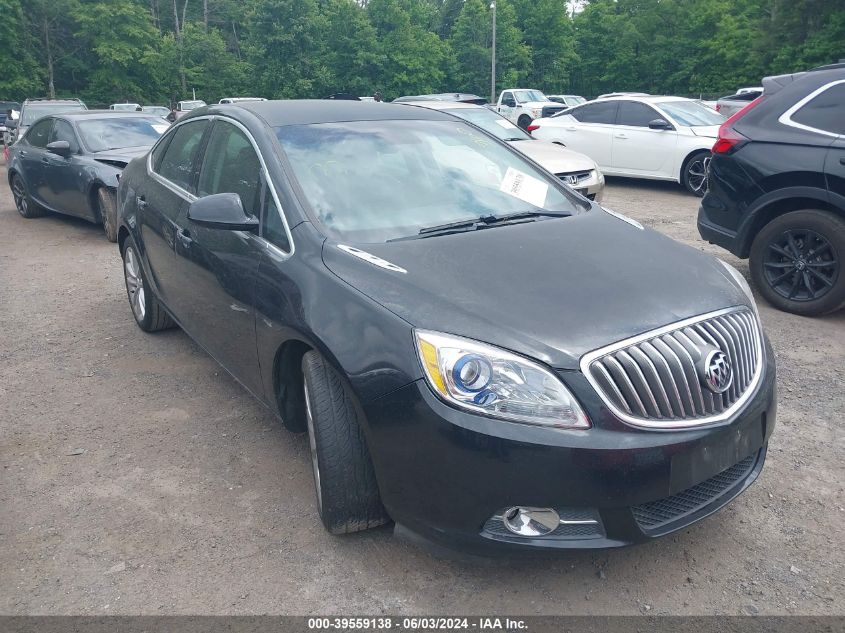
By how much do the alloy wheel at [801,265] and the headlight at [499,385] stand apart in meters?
3.99

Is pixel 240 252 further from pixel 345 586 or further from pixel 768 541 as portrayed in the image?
pixel 768 541

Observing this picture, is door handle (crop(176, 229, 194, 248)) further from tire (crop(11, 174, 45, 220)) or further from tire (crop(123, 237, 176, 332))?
tire (crop(11, 174, 45, 220))

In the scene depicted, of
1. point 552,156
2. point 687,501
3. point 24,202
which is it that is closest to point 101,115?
point 24,202

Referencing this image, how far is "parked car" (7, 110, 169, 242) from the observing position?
349 inches

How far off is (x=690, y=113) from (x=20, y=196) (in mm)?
10624

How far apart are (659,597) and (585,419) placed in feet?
2.74

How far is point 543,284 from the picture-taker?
2.75 m

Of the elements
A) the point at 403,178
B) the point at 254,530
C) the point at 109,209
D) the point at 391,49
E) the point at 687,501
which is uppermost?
the point at 391,49

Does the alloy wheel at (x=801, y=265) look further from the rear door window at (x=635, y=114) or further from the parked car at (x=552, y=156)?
the rear door window at (x=635, y=114)

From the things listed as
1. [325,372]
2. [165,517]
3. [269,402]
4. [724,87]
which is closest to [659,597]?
[325,372]

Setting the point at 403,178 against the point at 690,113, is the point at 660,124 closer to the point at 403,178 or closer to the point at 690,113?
the point at 690,113

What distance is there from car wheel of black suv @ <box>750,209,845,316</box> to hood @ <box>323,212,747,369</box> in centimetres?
265

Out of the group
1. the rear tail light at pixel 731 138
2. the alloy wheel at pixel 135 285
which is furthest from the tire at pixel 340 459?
the rear tail light at pixel 731 138

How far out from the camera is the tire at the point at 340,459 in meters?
2.76
